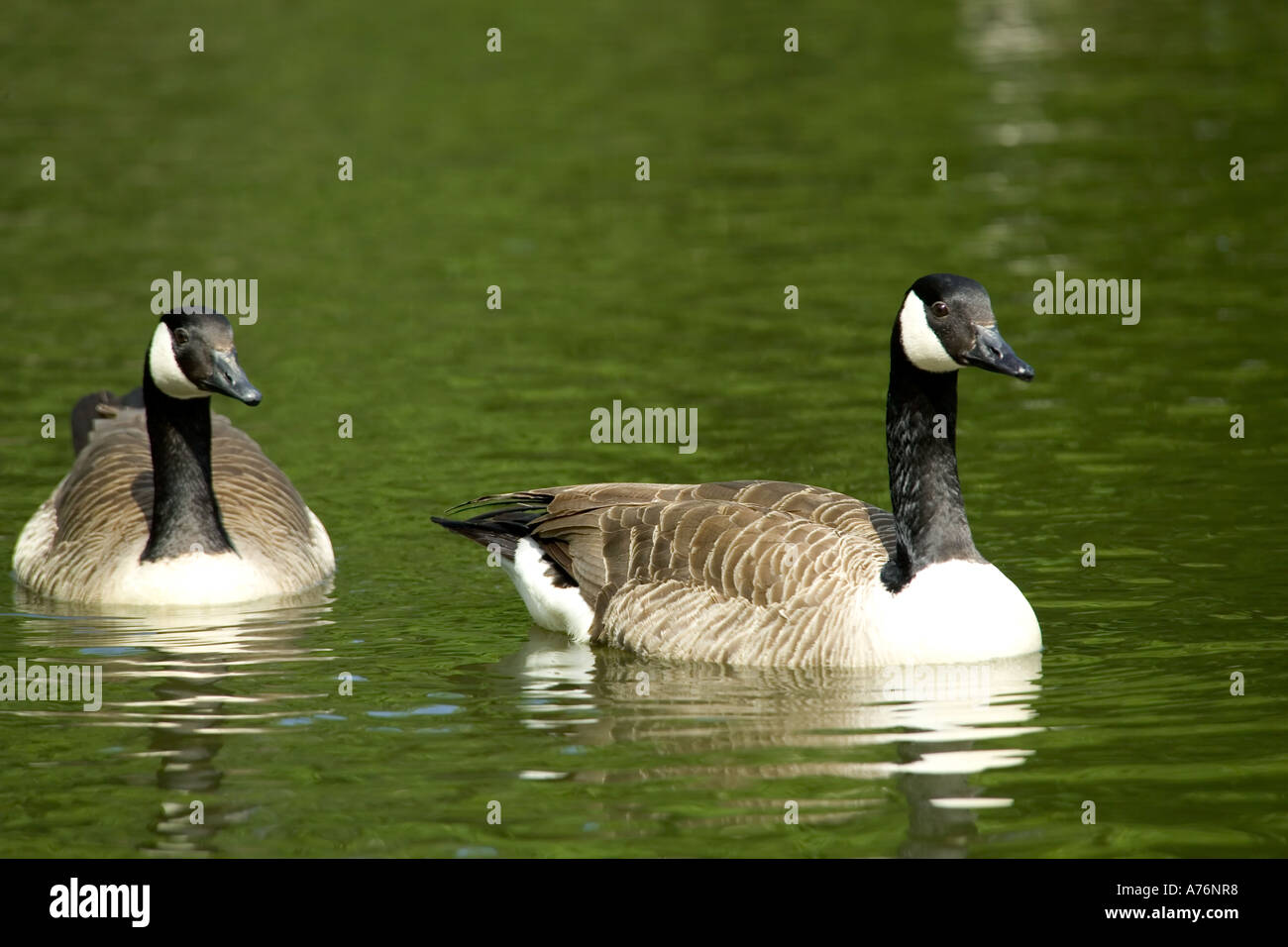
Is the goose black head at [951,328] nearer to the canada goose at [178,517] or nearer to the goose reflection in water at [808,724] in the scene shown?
the goose reflection in water at [808,724]

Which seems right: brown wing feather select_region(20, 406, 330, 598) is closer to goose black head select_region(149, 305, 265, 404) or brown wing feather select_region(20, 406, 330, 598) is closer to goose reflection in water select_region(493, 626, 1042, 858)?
goose black head select_region(149, 305, 265, 404)

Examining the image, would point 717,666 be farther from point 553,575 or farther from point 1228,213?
point 1228,213

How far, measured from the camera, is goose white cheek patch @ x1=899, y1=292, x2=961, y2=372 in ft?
38.2

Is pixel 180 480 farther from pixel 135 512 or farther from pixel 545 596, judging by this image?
pixel 545 596

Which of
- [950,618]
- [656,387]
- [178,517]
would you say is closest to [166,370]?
[178,517]

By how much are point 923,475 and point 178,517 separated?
5.35 metres

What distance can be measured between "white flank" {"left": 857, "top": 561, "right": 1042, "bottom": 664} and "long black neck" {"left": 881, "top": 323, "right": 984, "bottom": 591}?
0.10m

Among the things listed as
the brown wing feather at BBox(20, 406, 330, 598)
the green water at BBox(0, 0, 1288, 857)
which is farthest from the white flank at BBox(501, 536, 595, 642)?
the brown wing feather at BBox(20, 406, 330, 598)

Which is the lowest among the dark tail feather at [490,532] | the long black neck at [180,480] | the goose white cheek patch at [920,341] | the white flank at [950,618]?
the white flank at [950,618]

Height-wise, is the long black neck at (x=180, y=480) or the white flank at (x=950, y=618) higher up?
the long black neck at (x=180, y=480)

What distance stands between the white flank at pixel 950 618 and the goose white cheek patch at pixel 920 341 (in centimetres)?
114

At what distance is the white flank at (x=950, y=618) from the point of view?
38.0ft

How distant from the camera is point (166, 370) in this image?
13.8 m

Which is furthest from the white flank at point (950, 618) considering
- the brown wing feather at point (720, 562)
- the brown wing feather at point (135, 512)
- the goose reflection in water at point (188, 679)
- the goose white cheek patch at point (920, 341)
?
the brown wing feather at point (135, 512)
